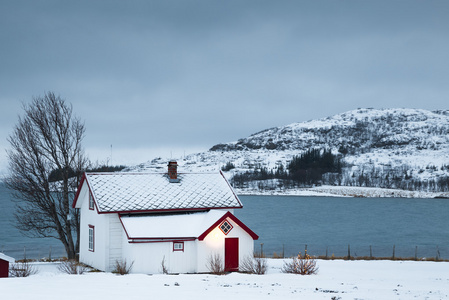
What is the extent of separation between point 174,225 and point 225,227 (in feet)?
9.20

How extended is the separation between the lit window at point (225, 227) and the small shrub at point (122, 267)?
5019mm

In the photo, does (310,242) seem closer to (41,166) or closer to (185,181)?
(185,181)

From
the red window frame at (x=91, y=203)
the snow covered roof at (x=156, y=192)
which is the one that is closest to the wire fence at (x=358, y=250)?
the snow covered roof at (x=156, y=192)

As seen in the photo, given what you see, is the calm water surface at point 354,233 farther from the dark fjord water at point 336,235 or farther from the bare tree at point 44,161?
the bare tree at point 44,161

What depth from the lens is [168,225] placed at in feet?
84.2

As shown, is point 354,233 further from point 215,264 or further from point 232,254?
point 215,264

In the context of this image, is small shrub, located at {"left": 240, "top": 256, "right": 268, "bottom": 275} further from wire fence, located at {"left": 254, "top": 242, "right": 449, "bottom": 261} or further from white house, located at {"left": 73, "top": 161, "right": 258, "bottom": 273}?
wire fence, located at {"left": 254, "top": 242, "right": 449, "bottom": 261}

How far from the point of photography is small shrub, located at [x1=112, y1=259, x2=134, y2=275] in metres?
23.0

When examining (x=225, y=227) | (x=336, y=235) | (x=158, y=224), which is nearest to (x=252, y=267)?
(x=225, y=227)

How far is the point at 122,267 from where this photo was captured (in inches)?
953

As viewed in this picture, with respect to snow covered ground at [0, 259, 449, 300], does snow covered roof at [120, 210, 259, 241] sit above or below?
above

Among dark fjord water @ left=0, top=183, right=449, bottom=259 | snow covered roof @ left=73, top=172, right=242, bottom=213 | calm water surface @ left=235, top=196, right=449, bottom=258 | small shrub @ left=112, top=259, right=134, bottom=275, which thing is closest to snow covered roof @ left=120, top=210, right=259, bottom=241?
snow covered roof @ left=73, top=172, right=242, bottom=213

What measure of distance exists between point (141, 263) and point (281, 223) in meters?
59.4

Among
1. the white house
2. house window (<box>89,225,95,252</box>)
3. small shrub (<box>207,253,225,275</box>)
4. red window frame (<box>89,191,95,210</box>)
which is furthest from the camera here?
red window frame (<box>89,191,95,210</box>)
